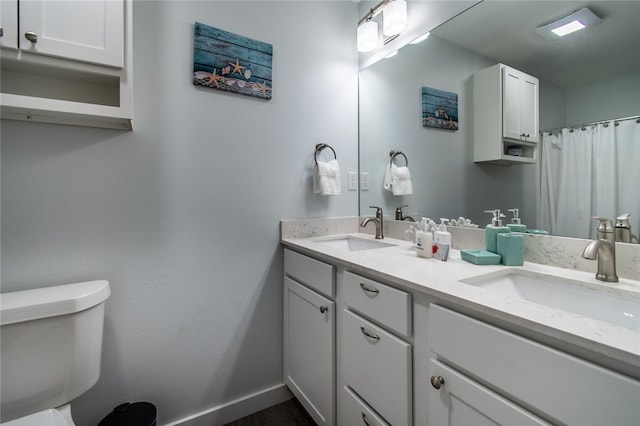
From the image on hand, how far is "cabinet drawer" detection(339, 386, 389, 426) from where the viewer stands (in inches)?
37.3

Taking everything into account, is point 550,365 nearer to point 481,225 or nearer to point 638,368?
point 638,368

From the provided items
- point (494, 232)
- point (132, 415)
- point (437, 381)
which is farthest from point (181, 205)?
point (494, 232)

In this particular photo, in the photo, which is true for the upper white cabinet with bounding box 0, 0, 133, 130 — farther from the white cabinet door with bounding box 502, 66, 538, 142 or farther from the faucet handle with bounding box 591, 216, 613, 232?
the faucet handle with bounding box 591, 216, 613, 232

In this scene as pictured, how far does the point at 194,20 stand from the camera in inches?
52.0

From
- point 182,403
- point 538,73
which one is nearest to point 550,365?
point 538,73

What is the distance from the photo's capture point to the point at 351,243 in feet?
5.56

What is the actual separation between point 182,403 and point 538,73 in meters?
2.03

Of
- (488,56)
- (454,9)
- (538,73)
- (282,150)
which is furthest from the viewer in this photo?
(282,150)

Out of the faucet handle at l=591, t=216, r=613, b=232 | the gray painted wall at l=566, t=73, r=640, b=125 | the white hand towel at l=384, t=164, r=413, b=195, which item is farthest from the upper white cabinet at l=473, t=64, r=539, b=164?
the white hand towel at l=384, t=164, r=413, b=195

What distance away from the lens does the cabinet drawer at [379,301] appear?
0.83 metres

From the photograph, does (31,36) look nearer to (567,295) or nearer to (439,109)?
(439,109)

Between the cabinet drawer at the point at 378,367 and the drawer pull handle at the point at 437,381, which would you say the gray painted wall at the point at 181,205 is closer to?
the cabinet drawer at the point at 378,367

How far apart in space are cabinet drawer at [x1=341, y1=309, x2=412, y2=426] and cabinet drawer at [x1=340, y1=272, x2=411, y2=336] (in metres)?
0.04

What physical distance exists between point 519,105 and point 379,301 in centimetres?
92
